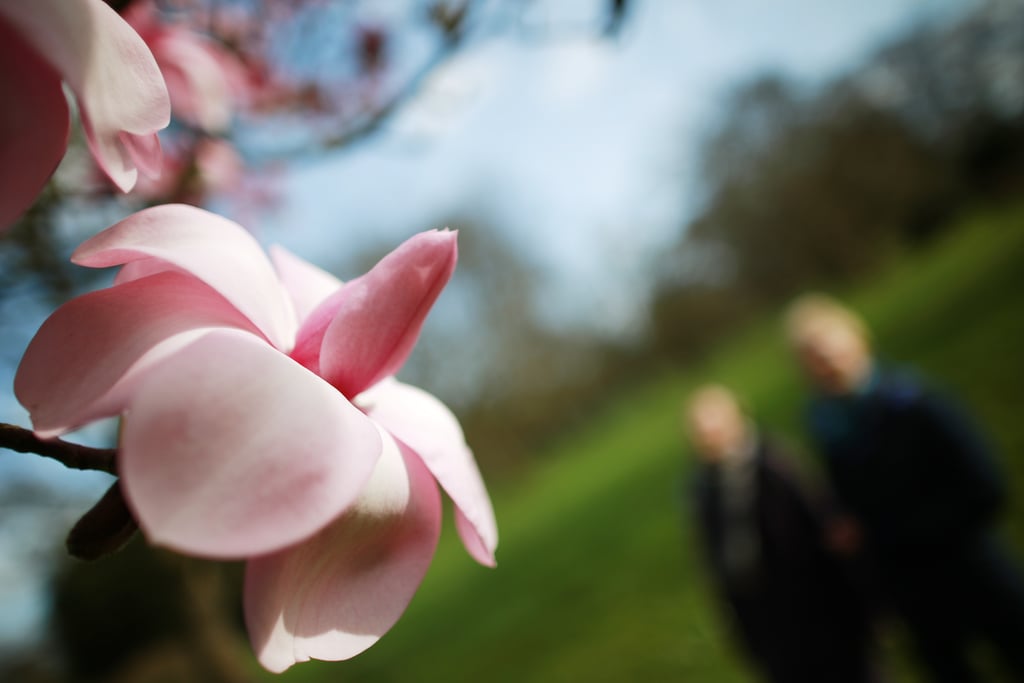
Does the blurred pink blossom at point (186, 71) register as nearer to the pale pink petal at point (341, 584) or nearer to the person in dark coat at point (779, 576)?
the pale pink petal at point (341, 584)

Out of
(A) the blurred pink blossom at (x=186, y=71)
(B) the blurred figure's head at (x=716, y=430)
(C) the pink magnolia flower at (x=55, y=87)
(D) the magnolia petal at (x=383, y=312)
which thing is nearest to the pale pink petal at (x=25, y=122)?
(C) the pink magnolia flower at (x=55, y=87)

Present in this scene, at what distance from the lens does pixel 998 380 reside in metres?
5.27

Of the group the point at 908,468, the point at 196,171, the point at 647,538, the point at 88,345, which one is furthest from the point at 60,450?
the point at 647,538

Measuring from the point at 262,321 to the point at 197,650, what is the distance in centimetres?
432

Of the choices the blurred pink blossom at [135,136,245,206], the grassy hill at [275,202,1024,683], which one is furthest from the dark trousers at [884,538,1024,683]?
the blurred pink blossom at [135,136,245,206]

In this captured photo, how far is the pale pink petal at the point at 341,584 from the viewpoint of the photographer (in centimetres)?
26

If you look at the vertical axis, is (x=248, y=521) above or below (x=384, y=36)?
above

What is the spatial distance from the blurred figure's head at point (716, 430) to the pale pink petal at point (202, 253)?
2.31 metres

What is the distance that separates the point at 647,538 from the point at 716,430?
4.38m

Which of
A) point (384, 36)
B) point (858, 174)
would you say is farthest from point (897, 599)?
point (858, 174)

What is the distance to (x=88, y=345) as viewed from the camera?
24cm

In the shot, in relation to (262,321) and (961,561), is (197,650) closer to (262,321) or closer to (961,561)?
(961,561)

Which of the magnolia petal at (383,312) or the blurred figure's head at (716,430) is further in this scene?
the blurred figure's head at (716,430)

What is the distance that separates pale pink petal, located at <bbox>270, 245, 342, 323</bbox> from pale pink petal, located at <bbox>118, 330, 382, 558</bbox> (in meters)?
0.11
